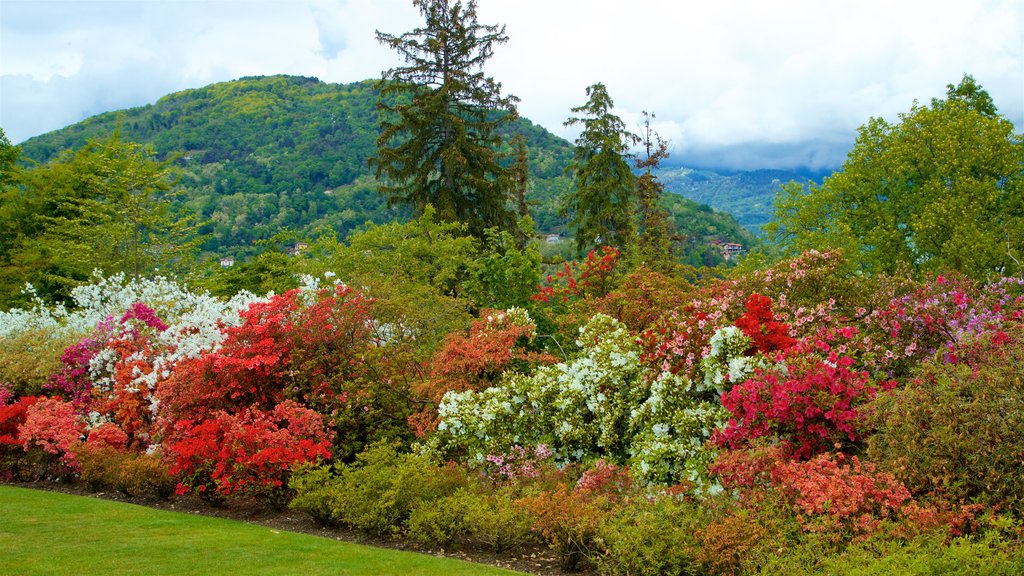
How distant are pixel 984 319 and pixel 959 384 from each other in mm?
2138

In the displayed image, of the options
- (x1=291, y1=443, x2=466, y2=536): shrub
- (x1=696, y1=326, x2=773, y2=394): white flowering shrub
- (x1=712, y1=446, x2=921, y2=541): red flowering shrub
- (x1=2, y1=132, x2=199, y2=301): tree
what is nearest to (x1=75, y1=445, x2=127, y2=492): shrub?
(x1=291, y1=443, x2=466, y2=536): shrub

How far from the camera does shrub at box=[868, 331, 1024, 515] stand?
5.02 meters

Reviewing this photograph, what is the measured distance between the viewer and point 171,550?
5.98m

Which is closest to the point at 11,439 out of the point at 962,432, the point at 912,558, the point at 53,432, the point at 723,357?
the point at 53,432

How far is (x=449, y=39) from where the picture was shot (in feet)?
79.4

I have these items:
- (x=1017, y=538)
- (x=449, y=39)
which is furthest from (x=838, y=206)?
(x=1017, y=538)

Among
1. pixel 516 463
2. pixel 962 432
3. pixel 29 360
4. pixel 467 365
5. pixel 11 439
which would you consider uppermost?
pixel 467 365

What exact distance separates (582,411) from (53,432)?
8.12 meters

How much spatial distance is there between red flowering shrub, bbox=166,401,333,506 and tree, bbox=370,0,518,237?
14.9 m

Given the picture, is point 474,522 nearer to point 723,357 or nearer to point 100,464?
point 723,357

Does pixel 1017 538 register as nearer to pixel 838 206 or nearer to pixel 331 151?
pixel 838 206

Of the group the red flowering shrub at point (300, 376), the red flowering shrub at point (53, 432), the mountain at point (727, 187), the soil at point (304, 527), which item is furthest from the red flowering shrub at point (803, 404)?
the mountain at point (727, 187)

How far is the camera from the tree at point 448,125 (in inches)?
922

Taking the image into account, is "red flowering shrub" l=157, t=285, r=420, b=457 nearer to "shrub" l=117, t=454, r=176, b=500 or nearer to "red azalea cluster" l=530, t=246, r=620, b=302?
"shrub" l=117, t=454, r=176, b=500
